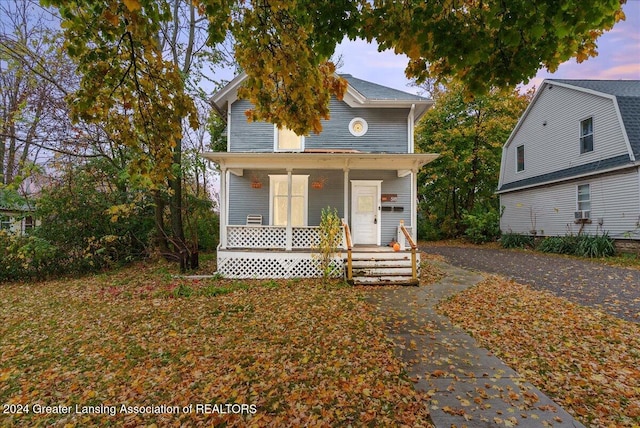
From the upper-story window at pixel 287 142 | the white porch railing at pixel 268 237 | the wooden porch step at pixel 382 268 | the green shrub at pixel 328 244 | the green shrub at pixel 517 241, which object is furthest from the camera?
the green shrub at pixel 517 241

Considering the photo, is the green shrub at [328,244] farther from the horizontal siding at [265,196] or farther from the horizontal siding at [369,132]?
the horizontal siding at [369,132]

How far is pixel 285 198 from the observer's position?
35.8 feet

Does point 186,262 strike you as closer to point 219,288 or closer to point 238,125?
point 219,288

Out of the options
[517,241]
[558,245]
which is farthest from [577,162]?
[517,241]

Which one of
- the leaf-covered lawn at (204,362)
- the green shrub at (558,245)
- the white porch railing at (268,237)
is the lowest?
the leaf-covered lawn at (204,362)

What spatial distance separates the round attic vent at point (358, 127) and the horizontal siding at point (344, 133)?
11 cm

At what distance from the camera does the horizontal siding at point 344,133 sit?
10.8 meters

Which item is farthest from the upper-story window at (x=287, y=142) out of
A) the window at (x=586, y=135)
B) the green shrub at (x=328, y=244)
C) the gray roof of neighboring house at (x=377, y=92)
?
the window at (x=586, y=135)

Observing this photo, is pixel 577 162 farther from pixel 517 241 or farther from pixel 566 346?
pixel 566 346

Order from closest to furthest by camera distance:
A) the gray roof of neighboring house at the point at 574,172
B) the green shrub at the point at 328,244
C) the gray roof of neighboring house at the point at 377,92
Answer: the green shrub at the point at 328,244
the gray roof of neighboring house at the point at 377,92
the gray roof of neighboring house at the point at 574,172

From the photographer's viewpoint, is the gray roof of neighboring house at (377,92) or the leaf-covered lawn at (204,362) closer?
the leaf-covered lawn at (204,362)

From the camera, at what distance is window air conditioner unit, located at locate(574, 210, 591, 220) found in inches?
511

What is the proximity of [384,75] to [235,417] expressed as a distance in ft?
70.9

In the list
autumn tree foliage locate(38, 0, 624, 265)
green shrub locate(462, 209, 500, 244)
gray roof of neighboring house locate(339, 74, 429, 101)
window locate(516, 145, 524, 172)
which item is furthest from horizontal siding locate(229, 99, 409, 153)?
window locate(516, 145, 524, 172)
